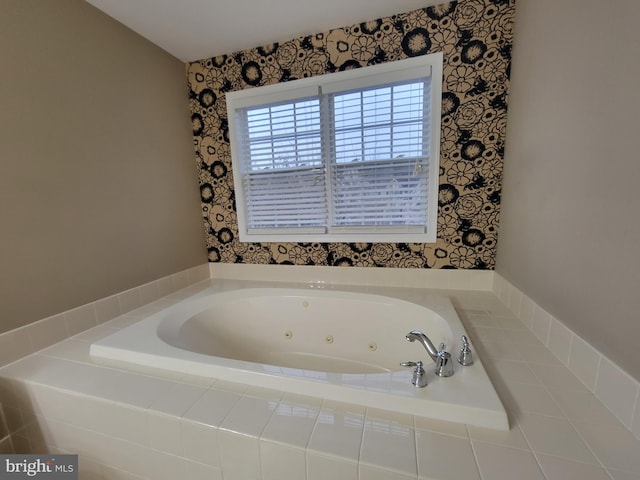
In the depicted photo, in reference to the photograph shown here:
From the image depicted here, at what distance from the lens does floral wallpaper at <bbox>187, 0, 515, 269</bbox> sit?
4.61ft

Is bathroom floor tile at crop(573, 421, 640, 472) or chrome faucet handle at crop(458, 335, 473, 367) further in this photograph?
chrome faucet handle at crop(458, 335, 473, 367)

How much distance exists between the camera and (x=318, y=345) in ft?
5.47

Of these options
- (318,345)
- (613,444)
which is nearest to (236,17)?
(318,345)

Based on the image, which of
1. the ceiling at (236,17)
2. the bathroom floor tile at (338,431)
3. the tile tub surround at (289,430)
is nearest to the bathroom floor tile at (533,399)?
the tile tub surround at (289,430)

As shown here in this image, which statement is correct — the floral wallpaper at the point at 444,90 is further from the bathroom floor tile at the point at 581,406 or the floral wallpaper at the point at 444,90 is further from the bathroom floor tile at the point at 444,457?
the bathroom floor tile at the point at 444,457

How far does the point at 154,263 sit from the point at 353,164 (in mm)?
1509

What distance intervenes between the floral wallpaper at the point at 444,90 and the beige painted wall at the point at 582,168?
18 cm

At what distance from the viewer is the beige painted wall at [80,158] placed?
3.41 ft

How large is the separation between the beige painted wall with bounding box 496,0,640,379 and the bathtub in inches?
14.5

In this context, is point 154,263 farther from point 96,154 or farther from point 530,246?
point 530,246

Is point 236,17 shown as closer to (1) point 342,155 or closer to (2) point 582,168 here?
(1) point 342,155

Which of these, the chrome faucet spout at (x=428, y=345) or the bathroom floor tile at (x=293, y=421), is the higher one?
the chrome faucet spout at (x=428, y=345)

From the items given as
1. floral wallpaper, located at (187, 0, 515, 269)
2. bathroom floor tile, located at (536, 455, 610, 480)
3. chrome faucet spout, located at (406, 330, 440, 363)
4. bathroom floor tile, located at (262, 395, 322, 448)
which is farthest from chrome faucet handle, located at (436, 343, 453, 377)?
floral wallpaper, located at (187, 0, 515, 269)

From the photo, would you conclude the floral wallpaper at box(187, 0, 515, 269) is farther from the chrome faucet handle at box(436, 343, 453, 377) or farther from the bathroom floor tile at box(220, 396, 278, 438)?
the bathroom floor tile at box(220, 396, 278, 438)
